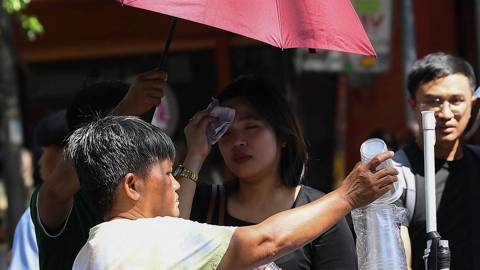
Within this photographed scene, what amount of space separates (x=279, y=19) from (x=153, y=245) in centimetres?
90

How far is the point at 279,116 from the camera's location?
140 inches

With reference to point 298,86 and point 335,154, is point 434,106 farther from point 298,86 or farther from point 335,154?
point 335,154

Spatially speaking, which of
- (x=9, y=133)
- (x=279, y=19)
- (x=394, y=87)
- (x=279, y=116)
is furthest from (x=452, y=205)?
(x=394, y=87)

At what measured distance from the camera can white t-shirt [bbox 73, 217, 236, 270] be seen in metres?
2.48

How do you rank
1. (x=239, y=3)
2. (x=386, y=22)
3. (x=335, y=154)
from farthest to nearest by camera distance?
(x=335, y=154), (x=386, y=22), (x=239, y=3)

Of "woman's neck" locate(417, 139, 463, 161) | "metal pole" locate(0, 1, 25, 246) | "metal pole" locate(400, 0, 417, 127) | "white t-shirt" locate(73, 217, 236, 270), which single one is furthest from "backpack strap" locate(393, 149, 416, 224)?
"metal pole" locate(0, 1, 25, 246)

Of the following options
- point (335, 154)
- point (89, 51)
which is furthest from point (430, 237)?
point (89, 51)

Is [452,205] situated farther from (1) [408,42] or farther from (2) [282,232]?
(1) [408,42]

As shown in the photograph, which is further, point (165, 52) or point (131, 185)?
point (165, 52)

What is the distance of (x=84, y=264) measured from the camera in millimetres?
2561

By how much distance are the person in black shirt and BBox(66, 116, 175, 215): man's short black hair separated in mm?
727

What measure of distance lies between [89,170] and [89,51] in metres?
8.43

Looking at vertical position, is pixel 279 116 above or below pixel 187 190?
above

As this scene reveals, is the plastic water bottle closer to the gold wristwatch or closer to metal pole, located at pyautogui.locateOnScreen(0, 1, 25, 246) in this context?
the gold wristwatch
